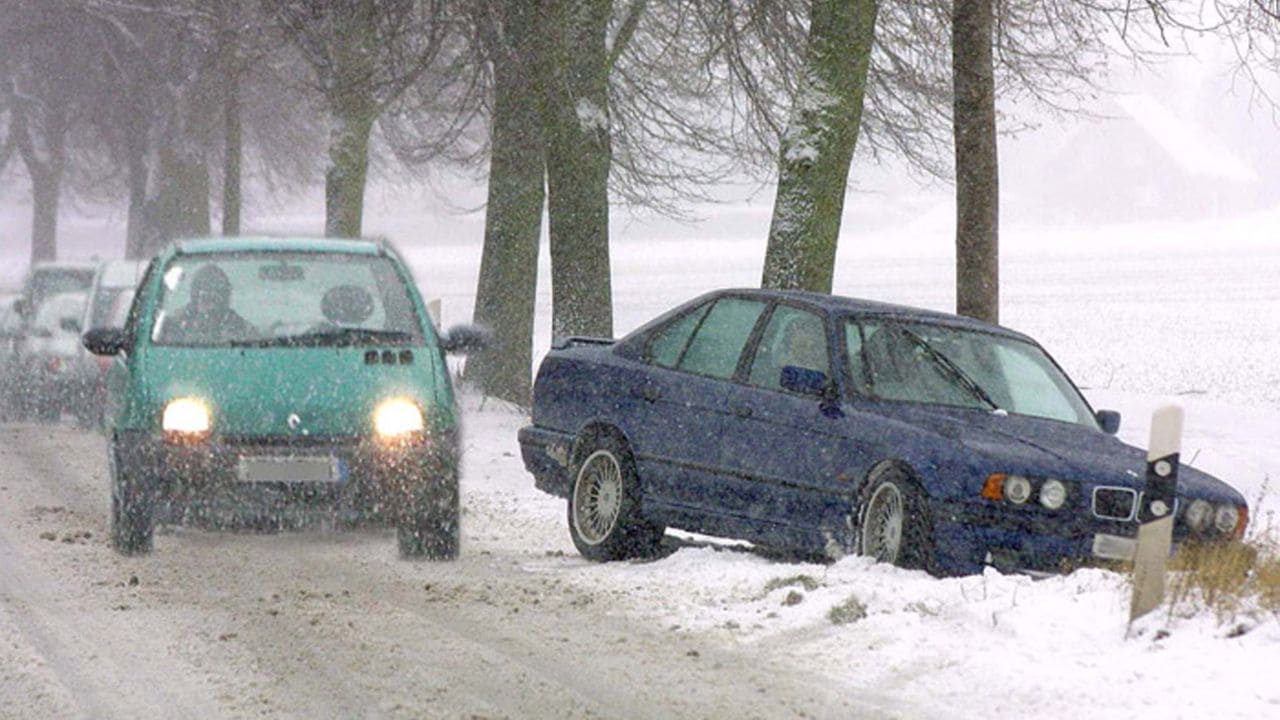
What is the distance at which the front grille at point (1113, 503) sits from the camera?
377 inches

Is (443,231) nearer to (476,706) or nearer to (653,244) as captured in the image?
(653,244)

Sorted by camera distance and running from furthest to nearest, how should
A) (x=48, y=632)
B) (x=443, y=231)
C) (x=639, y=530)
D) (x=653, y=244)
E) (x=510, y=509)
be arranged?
(x=443, y=231)
(x=653, y=244)
(x=510, y=509)
(x=639, y=530)
(x=48, y=632)

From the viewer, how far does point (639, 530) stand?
1126 cm

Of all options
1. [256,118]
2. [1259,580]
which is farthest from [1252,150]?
[1259,580]

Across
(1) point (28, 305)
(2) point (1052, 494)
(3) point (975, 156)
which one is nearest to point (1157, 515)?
(2) point (1052, 494)

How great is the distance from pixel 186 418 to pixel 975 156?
26.0 ft

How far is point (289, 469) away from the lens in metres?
10.4

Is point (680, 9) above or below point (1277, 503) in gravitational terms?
above

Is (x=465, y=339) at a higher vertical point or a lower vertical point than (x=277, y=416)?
higher

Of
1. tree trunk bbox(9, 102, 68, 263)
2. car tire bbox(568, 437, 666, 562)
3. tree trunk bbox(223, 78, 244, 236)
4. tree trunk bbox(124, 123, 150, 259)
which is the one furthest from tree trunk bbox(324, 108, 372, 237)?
tree trunk bbox(9, 102, 68, 263)

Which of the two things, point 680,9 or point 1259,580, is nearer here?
point 1259,580

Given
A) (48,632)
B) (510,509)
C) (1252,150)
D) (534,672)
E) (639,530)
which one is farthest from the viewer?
(1252,150)

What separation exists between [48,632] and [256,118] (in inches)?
1513

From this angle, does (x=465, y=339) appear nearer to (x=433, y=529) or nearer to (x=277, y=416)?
(x=433, y=529)
